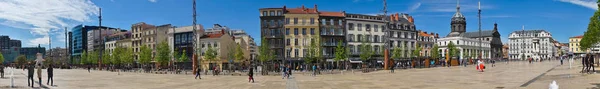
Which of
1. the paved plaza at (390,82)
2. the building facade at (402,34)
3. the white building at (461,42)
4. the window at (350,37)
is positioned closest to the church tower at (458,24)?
the white building at (461,42)

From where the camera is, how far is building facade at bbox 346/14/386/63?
89188mm

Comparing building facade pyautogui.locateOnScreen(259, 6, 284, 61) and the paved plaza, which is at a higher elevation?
building facade pyautogui.locateOnScreen(259, 6, 284, 61)

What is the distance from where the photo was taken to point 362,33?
→ 90.8 m

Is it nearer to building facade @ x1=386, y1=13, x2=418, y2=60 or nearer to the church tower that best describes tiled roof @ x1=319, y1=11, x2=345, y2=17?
building facade @ x1=386, y1=13, x2=418, y2=60

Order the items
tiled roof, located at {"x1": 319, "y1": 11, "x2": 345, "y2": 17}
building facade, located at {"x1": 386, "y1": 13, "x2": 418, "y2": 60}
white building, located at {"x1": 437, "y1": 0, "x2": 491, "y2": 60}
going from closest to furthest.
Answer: tiled roof, located at {"x1": 319, "y1": 11, "x2": 345, "y2": 17} < building facade, located at {"x1": 386, "y1": 13, "x2": 418, "y2": 60} < white building, located at {"x1": 437, "y1": 0, "x2": 491, "y2": 60}

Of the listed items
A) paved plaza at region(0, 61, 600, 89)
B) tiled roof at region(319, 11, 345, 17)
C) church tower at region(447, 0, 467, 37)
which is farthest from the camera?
church tower at region(447, 0, 467, 37)

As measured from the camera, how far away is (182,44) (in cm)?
10806

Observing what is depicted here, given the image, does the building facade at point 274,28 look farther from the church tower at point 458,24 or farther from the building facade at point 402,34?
the church tower at point 458,24

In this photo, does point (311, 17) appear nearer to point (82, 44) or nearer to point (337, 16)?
point (337, 16)

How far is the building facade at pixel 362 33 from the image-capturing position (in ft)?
293

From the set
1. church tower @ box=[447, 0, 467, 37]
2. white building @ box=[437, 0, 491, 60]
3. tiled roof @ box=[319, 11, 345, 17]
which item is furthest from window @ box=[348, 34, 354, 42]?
church tower @ box=[447, 0, 467, 37]

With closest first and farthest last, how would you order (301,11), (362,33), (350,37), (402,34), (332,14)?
(301,11) → (332,14) → (350,37) → (362,33) → (402,34)

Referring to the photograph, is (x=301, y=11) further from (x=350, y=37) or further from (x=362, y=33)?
(x=362, y=33)

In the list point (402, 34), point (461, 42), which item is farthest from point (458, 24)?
point (402, 34)
